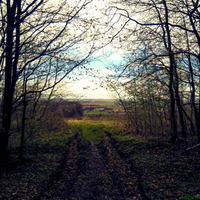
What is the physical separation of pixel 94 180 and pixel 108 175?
815mm

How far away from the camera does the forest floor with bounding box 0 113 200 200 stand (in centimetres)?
541

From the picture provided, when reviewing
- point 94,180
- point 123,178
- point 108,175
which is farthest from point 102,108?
point 94,180

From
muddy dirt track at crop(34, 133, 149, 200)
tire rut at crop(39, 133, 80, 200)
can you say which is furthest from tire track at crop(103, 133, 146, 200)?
tire rut at crop(39, 133, 80, 200)

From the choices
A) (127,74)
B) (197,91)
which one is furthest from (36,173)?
(197,91)

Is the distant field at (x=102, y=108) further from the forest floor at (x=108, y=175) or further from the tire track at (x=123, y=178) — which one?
the tire track at (x=123, y=178)

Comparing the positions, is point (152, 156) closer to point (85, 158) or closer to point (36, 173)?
point (85, 158)

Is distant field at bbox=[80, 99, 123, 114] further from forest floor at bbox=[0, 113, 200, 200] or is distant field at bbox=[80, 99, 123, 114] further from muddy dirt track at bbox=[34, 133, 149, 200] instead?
muddy dirt track at bbox=[34, 133, 149, 200]

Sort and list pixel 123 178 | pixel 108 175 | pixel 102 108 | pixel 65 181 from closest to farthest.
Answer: pixel 65 181, pixel 123 178, pixel 108 175, pixel 102 108

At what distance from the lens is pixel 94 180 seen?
22.1 feet

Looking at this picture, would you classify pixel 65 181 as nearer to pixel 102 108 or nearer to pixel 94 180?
pixel 94 180

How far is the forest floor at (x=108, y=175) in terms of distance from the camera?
17.7 ft

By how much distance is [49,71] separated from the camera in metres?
8.52

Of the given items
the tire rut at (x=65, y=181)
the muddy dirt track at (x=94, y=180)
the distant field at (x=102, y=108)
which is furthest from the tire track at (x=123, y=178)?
the distant field at (x=102, y=108)

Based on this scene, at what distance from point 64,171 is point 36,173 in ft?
4.47
